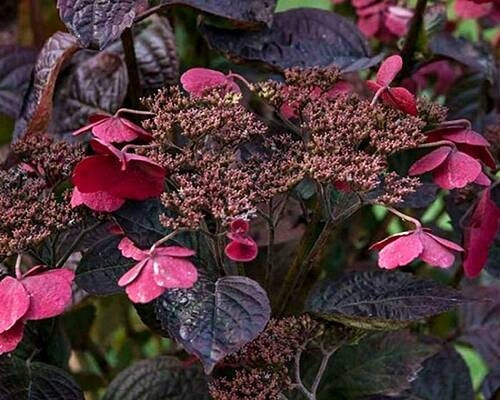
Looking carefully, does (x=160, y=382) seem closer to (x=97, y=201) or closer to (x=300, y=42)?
(x=97, y=201)

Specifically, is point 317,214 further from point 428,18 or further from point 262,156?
point 428,18

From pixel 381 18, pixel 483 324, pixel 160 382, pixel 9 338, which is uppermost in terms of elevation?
pixel 9 338

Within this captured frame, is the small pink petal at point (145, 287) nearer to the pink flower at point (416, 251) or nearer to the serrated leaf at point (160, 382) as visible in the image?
the pink flower at point (416, 251)

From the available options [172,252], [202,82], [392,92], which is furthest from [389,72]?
[172,252]

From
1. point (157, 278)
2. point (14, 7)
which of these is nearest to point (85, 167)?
point (157, 278)

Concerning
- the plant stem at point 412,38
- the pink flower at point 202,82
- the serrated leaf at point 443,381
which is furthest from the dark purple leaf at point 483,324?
the pink flower at point 202,82

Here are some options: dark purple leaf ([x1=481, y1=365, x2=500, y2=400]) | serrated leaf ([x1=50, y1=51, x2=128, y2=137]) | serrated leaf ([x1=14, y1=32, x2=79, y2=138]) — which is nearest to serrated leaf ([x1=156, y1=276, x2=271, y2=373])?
serrated leaf ([x1=14, y1=32, x2=79, y2=138])

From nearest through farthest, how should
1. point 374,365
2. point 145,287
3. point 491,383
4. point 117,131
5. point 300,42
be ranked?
point 145,287 → point 117,131 → point 374,365 → point 300,42 → point 491,383

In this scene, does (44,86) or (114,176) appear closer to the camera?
(114,176)
